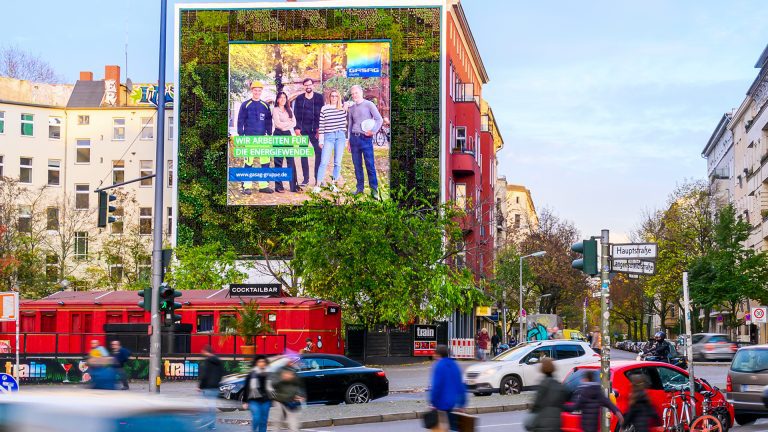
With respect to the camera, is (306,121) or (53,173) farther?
(53,173)

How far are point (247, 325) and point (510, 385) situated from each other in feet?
40.9

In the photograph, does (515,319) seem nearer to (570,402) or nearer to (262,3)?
(262,3)

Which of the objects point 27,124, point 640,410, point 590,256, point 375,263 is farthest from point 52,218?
point 640,410

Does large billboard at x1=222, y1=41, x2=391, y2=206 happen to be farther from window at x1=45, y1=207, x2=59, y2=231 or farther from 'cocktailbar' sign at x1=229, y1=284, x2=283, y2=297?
window at x1=45, y1=207, x2=59, y2=231

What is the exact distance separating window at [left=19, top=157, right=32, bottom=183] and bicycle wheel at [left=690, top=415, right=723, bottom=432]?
67.9 m

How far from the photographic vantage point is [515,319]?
321 feet

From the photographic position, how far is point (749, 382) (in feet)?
77.7

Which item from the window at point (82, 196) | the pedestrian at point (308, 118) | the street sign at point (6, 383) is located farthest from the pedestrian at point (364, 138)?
the street sign at point (6, 383)

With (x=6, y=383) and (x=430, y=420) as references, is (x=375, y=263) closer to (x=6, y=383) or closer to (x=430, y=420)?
(x=6, y=383)

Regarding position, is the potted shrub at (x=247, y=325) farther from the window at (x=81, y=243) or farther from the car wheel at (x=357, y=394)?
the window at (x=81, y=243)

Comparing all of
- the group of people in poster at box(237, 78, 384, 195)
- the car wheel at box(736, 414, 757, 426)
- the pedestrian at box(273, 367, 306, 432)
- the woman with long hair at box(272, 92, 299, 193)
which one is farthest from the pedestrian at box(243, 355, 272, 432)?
the woman with long hair at box(272, 92, 299, 193)

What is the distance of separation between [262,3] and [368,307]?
2169 cm

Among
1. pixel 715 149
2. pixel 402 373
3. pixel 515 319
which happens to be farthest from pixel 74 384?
pixel 715 149

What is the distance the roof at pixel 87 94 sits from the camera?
278ft
